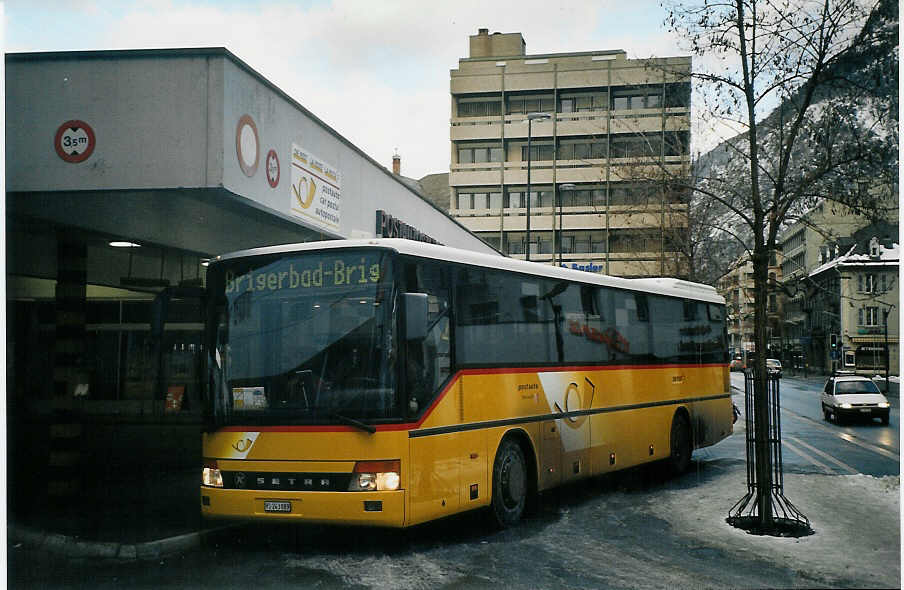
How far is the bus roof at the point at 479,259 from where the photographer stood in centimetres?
957

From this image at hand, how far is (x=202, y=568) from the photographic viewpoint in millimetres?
8898

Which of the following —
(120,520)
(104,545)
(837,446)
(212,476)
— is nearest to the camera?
(104,545)

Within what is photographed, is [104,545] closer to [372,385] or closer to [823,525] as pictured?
→ [372,385]

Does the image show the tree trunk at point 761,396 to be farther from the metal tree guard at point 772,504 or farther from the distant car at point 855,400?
the distant car at point 855,400

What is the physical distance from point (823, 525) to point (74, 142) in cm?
948

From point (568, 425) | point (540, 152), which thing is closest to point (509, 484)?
point (568, 425)

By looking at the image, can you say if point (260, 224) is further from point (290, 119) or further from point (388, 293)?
point (388, 293)

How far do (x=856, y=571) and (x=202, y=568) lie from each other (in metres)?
5.99

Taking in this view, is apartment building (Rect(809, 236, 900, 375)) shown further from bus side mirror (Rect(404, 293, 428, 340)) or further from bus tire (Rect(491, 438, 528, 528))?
bus side mirror (Rect(404, 293, 428, 340))

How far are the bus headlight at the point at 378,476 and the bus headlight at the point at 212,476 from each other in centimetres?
156

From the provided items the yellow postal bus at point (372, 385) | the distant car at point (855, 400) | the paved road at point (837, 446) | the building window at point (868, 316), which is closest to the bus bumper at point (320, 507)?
the yellow postal bus at point (372, 385)

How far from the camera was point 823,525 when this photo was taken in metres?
10.6

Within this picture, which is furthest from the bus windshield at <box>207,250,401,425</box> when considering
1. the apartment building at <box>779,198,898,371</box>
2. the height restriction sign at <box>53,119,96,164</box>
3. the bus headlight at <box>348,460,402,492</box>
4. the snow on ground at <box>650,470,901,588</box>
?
the apartment building at <box>779,198,898,371</box>

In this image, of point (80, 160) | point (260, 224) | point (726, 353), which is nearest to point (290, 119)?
point (260, 224)
